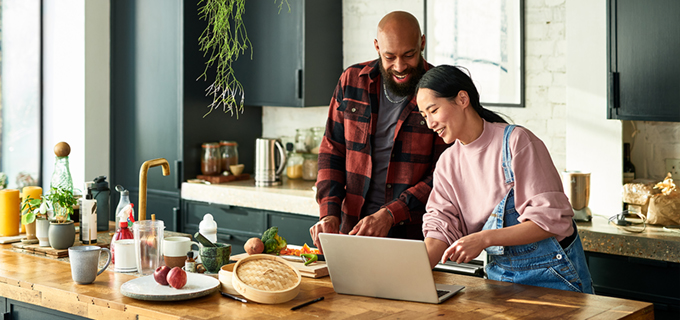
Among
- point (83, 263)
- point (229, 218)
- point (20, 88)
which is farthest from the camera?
point (20, 88)

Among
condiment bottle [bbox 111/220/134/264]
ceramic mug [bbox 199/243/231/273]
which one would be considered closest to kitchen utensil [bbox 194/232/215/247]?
ceramic mug [bbox 199/243/231/273]

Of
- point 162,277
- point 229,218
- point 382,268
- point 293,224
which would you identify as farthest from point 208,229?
point 229,218

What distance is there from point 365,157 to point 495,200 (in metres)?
0.80

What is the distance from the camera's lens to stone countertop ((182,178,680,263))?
9.55 feet

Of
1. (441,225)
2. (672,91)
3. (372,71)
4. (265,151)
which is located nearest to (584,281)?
(441,225)

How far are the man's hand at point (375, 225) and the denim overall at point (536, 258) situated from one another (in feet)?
1.62

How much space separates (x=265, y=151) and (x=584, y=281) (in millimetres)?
2733

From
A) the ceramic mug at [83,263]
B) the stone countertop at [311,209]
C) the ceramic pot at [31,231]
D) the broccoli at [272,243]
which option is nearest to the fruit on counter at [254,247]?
the broccoli at [272,243]

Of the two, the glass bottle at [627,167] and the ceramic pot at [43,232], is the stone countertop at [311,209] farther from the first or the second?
the ceramic pot at [43,232]

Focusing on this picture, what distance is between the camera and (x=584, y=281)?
2.10 m

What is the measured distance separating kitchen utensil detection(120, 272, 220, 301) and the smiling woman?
328cm

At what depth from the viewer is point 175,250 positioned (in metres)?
2.29

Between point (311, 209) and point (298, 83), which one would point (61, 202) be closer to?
point (311, 209)

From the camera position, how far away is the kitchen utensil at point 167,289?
1.88 meters
